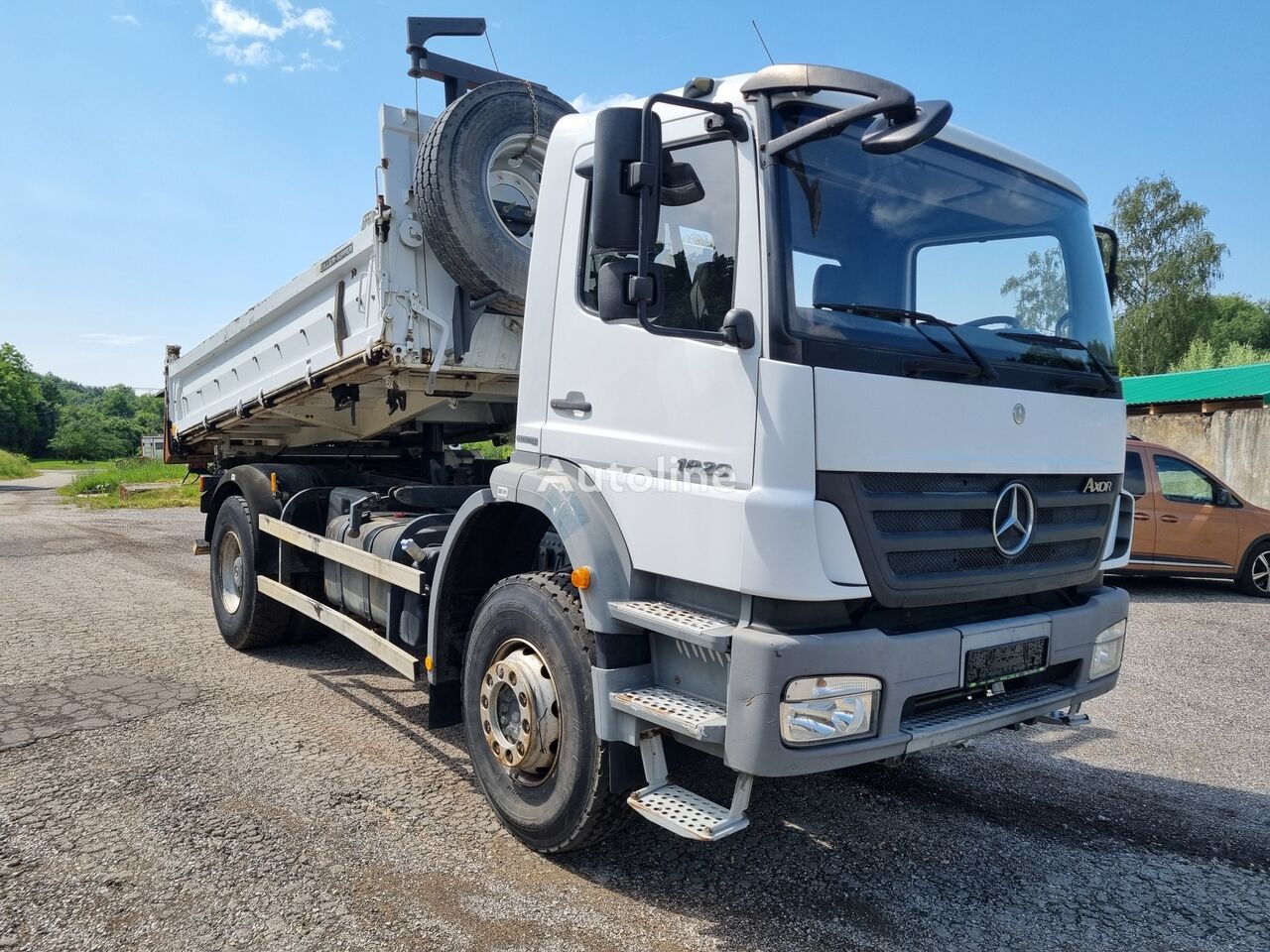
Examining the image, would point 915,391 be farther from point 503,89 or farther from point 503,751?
point 503,89

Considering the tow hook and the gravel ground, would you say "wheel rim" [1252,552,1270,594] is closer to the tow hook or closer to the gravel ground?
the gravel ground

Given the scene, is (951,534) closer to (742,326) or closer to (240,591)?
(742,326)

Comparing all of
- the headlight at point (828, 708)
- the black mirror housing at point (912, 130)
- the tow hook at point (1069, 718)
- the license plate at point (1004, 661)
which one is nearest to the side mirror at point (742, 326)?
the black mirror housing at point (912, 130)

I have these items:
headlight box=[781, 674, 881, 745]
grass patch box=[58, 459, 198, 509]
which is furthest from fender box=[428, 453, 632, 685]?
grass patch box=[58, 459, 198, 509]

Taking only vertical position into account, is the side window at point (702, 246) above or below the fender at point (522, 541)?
above

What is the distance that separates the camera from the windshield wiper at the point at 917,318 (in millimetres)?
2859

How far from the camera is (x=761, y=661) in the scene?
2582 mm

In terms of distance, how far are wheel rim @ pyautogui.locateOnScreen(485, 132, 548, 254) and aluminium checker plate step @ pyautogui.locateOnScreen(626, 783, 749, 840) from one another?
3.01m

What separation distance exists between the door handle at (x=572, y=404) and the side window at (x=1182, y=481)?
8.51m

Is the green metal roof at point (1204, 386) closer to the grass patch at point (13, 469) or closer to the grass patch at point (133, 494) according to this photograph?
the grass patch at point (133, 494)

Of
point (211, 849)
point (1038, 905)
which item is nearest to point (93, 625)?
point (211, 849)

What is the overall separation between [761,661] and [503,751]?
1.38 metres

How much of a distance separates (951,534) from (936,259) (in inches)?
39.0

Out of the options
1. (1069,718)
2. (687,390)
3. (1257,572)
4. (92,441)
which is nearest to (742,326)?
(687,390)
